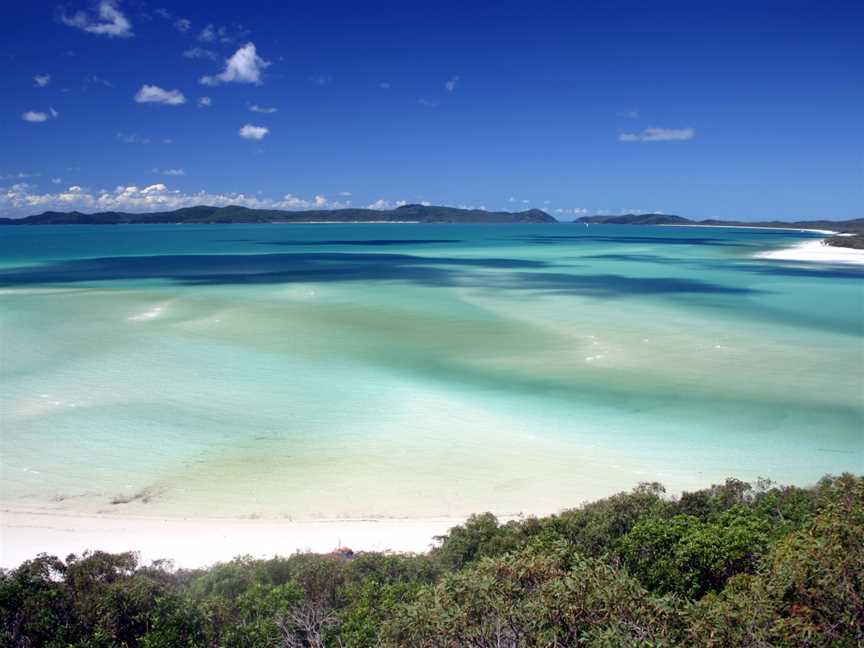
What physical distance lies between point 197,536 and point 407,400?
682 cm

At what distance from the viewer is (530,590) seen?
5.33 meters

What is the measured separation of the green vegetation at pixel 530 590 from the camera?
4730 millimetres

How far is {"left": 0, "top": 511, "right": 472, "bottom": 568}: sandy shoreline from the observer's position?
8.90 m

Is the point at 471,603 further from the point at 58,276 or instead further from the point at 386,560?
the point at 58,276

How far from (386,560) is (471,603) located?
2734mm

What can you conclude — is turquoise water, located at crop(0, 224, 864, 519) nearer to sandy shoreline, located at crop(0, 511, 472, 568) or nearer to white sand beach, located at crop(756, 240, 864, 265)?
sandy shoreline, located at crop(0, 511, 472, 568)

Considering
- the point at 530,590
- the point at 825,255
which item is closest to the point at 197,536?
the point at 530,590

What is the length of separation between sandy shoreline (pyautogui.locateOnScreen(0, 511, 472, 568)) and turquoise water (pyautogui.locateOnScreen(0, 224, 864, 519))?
1.27 ft

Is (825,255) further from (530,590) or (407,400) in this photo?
(530,590)

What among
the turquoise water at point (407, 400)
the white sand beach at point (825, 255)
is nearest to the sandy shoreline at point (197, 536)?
the turquoise water at point (407, 400)

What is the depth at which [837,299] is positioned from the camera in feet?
106

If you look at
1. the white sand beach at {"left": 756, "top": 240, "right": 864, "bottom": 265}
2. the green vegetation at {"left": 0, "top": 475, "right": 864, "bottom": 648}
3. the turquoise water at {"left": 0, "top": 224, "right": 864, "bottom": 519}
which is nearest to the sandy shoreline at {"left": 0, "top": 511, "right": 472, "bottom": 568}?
the turquoise water at {"left": 0, "top": 224, "right": 864, "bottom": 519}

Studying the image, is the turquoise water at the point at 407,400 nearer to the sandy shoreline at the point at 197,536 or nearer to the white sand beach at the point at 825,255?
the sandy shoreline at the point at 197,536

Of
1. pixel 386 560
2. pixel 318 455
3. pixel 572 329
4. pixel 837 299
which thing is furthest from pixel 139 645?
pixel 837 299
